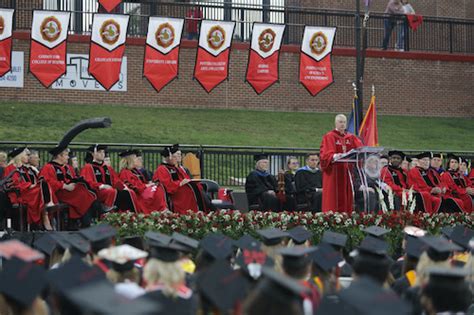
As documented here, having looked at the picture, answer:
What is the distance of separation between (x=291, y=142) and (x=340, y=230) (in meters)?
12.0

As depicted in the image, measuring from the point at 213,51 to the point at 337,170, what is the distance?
6532mm

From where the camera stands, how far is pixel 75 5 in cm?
2959

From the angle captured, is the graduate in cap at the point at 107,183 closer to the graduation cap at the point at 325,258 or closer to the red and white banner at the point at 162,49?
the red and white banner at the point at 162,49

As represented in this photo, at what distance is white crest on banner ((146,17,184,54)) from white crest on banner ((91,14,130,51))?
615 mm

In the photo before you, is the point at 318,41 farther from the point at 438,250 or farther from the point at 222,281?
the point at 222,281

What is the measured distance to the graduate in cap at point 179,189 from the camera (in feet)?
58.5

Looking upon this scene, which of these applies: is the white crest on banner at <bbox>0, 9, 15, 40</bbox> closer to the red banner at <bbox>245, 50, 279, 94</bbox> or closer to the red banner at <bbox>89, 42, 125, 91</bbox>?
the red banner at <bbox>89, 42, 125, 91</bbox>

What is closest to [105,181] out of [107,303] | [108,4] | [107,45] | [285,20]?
[107,45]

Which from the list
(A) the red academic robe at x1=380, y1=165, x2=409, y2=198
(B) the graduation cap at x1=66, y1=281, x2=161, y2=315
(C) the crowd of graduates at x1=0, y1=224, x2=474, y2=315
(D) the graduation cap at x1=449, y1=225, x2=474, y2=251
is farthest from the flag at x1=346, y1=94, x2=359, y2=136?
(B) the graduation cap at x1=66, y1=281, x2=161, y2=315

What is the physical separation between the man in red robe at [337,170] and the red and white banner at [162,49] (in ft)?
20.9

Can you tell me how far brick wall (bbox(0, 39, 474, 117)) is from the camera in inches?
1105

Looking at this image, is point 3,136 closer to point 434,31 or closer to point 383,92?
point 383,92

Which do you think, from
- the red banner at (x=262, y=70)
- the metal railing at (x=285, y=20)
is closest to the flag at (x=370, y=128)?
the red banner at (x=262, y=70)

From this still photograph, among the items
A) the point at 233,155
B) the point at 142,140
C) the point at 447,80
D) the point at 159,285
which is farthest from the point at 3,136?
the point at 159,285
